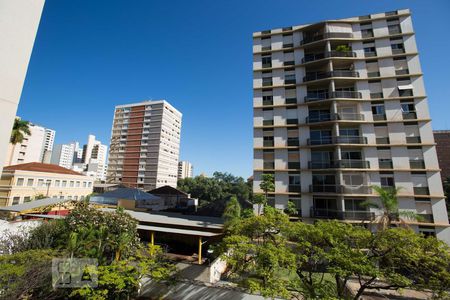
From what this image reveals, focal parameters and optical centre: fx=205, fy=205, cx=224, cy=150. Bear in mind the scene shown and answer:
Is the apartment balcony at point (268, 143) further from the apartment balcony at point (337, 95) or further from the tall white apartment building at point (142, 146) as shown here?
the tall white apartment building at point (142, 146)

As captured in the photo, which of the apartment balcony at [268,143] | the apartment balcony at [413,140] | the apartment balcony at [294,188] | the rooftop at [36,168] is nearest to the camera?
the apartment balcony at [413,140]

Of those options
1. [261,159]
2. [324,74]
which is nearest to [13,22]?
[261,159]

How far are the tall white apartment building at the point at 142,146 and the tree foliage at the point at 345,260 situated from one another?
226 feet

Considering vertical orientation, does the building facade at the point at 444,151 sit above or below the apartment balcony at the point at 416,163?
above

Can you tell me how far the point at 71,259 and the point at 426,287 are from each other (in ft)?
43.6

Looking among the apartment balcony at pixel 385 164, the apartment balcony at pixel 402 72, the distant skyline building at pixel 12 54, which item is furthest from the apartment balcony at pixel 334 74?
the distant skyline building at pixel 12 54

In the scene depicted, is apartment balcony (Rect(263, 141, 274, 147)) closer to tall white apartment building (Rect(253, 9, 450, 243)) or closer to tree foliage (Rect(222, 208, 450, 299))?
tall white apartment building (Rect(253, 9, 450, 243))

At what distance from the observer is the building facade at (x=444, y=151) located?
53.0 metres

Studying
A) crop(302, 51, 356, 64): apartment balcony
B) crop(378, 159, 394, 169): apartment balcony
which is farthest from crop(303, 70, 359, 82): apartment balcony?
crop(378, 159, 394, 169): apartment balcony

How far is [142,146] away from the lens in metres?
76.2

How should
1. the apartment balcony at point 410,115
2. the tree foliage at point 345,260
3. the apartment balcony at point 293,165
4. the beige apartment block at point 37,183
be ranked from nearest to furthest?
the tree foliage at point 345,260 → the apartment balcony at point 410,115 → the apartment balcony at point 293,165 → the beige apartment block at point 37,183

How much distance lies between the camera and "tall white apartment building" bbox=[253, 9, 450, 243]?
2169 cm

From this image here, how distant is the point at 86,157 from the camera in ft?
416

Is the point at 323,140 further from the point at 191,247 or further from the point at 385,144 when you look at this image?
the point at 191,247
